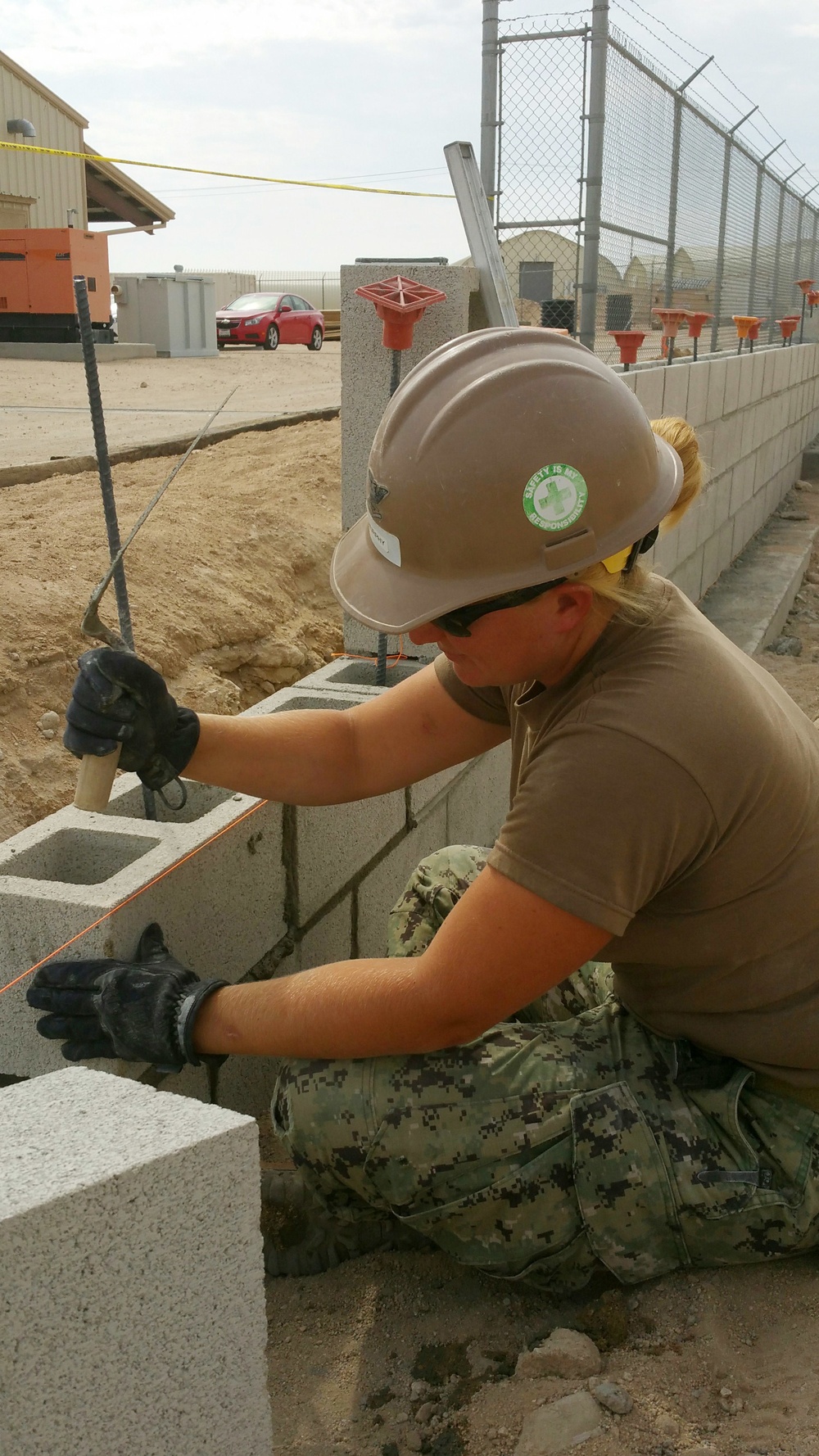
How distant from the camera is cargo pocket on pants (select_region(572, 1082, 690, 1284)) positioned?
78.3 inches

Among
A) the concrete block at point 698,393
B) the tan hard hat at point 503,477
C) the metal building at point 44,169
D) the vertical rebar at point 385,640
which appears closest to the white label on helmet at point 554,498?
the tan hard hat at point 503,477

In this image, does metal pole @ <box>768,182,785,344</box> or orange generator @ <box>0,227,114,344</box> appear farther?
orange generator @ <box>0,227,114,344</box>

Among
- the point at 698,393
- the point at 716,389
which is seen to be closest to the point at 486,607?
the point at 698,393

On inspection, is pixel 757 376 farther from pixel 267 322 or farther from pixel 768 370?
pixel 267 322

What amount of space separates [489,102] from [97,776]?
434cm

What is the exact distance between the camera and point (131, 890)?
221cm

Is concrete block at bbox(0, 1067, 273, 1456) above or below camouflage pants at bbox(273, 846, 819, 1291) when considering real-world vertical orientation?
above

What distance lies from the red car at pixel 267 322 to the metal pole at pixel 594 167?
16.9 meters

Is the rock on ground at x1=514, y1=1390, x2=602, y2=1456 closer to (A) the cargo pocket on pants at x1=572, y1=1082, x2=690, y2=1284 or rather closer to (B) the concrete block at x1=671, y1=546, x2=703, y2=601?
(A) the cargo pocket on pants at x1=572, y1=1082, x2=690, y2=1284

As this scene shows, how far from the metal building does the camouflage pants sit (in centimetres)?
2083

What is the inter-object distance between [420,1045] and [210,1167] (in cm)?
54

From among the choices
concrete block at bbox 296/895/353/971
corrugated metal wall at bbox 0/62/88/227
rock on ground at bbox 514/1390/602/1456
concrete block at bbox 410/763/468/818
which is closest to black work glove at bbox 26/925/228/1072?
rock on ground at bbox 514/1390/602/1456

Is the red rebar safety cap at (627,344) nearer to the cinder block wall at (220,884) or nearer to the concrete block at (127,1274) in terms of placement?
the cinder block wall at (220,884)

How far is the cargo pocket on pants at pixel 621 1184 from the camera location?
6.52ft
